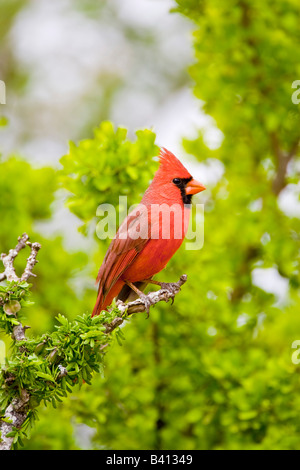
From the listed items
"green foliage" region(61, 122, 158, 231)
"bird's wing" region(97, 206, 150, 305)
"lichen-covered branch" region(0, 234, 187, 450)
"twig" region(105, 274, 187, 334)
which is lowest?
"lichen-covered branch" region(0, 234, 187, 450)

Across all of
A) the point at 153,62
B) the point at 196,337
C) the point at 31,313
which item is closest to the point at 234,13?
the point at 196,337

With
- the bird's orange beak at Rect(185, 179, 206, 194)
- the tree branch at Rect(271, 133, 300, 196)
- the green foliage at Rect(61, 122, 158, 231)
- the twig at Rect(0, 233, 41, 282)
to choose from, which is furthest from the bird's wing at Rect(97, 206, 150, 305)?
the tree branch at Rect(271, 133, 300, 196)

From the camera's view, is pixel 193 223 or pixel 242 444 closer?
pixel 242 444

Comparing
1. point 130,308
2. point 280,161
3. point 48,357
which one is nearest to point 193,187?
point 130,308

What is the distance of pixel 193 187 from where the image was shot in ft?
7.54

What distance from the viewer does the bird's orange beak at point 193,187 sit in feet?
7.47

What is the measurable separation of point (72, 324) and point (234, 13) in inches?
86.3

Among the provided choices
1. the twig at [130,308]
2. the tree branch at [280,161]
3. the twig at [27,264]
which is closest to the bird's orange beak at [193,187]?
the twig at [130,308]

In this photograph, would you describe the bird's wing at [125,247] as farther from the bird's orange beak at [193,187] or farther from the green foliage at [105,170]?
the green foliage at [105,170]

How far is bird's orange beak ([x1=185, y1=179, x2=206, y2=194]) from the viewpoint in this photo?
7.47 feet

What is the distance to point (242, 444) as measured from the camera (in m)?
2.77

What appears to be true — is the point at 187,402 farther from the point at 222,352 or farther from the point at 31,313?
the point at 31,313

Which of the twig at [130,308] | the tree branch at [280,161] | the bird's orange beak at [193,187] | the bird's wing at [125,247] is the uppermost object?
the tree branch at [280,161]

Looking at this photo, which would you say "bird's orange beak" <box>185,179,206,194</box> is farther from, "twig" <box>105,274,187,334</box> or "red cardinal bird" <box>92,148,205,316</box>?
"twig" <box>105,274,187,334</box>
